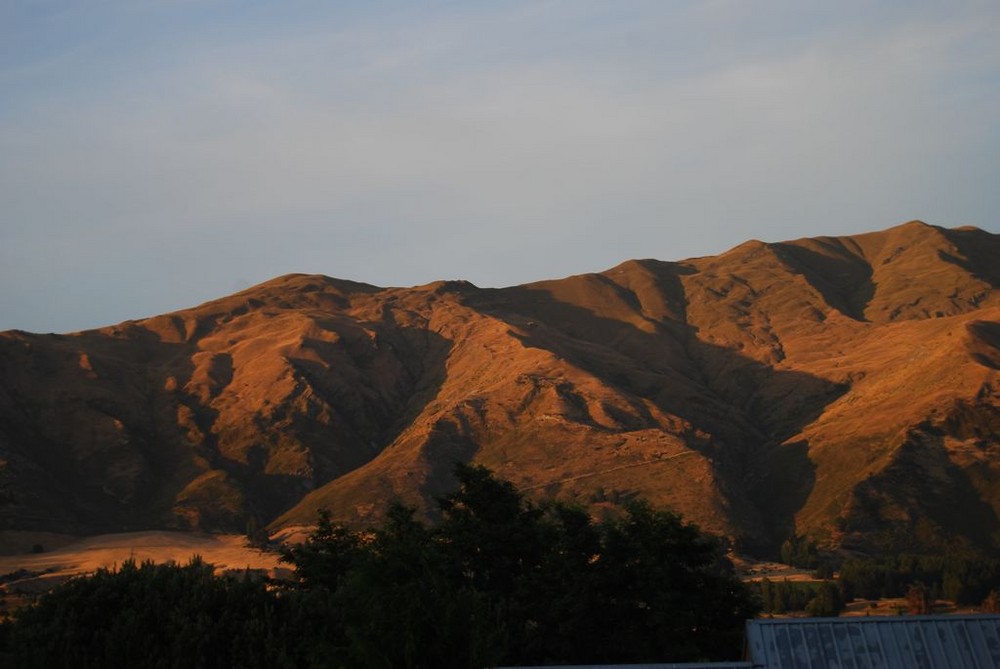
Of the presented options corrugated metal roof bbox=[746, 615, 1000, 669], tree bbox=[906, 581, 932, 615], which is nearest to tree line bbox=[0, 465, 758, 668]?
corrugated metal roof bbox=[746, 615, 1000, 669]

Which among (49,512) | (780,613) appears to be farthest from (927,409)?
(49,512)

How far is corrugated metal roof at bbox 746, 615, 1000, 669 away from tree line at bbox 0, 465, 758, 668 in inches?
322

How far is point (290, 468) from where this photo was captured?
631 ft

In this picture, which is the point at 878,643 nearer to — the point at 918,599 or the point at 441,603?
the point at 441,603

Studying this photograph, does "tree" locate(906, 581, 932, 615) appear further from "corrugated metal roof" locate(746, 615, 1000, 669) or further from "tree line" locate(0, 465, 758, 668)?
"corrugated metal roof" locate(746, 615, 1000, 669)

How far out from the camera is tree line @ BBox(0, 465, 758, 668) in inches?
1118

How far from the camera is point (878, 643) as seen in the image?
29906mm

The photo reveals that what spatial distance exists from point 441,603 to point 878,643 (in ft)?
42.3

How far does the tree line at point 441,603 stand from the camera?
28.4 meters

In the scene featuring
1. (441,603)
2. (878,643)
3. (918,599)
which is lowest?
(918,599)

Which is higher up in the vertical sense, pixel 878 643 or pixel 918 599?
pixel 878 643

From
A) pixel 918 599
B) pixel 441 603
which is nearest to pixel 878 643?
pixel 441 603

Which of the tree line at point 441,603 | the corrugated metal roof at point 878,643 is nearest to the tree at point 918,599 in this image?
the tree line at point 441,603

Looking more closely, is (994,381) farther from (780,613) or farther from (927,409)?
(780,613)
